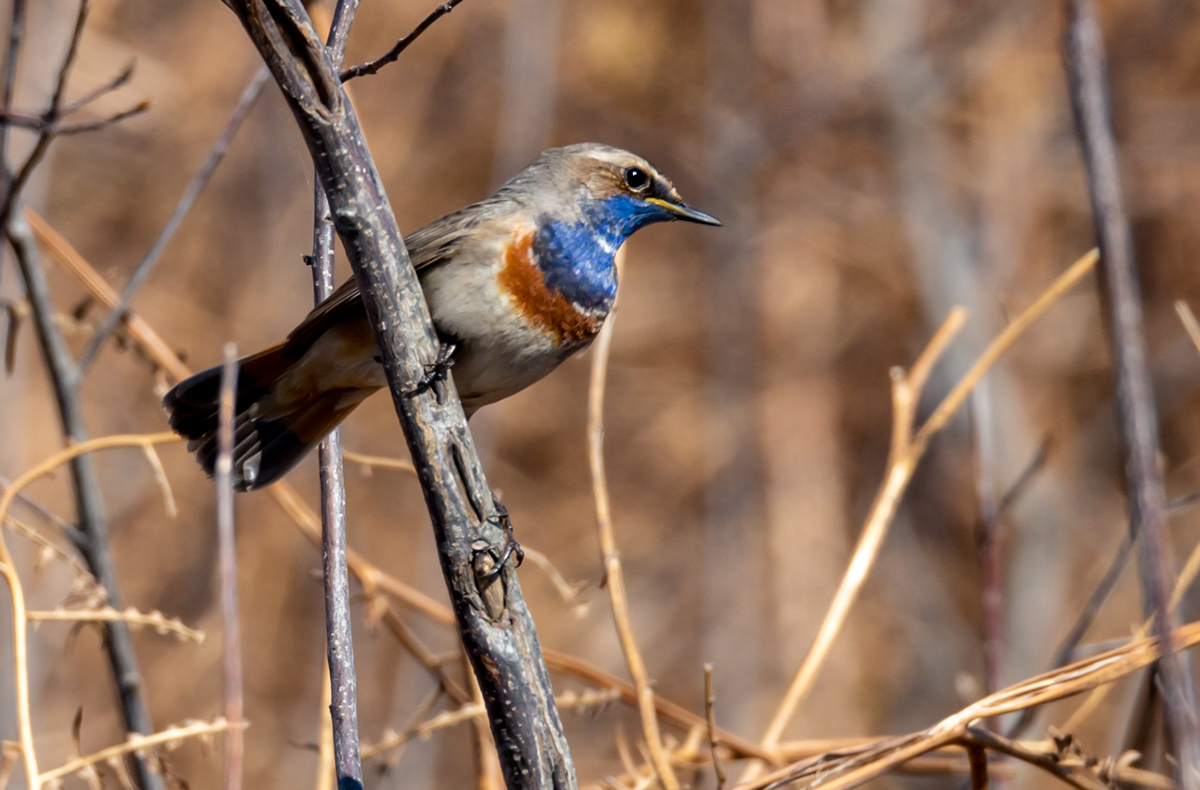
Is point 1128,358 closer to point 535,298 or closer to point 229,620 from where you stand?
point 229,620

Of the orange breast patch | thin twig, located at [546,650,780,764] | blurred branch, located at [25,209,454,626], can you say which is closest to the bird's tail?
blurred branch, located at [25,209,454,626]

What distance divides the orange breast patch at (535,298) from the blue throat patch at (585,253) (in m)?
0.02

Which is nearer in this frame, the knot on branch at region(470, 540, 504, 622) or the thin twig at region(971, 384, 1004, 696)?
the knot on branch at region(470, 540, 504, 622)

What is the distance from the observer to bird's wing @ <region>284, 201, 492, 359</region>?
266 centimetres

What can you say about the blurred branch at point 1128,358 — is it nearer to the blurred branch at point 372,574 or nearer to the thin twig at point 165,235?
the blurred branch at point 372,574

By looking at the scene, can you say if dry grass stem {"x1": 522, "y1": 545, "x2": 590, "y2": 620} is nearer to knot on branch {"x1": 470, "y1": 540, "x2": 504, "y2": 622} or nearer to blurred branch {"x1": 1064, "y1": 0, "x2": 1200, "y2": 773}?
knot on branch {"x1": 470, "y1": 540, "x2": 504, "y2": 622}

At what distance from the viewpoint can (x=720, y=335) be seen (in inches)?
304

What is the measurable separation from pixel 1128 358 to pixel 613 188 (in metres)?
2.11

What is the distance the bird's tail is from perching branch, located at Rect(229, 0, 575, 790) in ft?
4.15

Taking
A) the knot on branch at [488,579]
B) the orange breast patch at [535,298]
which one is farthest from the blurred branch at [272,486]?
the knot on branch at [488,579]

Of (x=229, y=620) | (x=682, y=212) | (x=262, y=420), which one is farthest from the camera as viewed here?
(x=682, y=212)

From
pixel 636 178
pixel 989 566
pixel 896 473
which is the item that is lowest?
pixel 989 566

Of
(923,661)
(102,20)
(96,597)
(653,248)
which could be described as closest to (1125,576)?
(923,661)

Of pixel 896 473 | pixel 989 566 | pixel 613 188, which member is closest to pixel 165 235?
pixel 613 188
